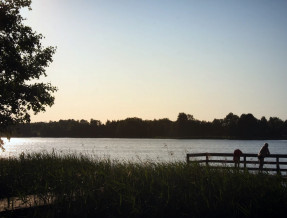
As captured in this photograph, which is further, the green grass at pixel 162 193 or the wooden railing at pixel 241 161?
the wooden railing at pixel 241 161

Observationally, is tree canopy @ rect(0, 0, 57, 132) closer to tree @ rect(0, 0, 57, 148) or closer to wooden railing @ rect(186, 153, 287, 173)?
tree @ rect(0, 0, 57, 148)

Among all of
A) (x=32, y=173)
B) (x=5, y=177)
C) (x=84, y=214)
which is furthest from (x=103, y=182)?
(x=5, y=177)

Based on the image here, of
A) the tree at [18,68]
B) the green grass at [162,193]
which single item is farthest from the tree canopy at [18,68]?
the green grass at [162,193]

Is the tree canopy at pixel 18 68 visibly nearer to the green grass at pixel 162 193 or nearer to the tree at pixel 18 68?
the tree at pixel 18 68

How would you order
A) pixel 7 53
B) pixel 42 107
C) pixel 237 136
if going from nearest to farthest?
pixel 7 53 → pixel 42 107 → pixel 237 136

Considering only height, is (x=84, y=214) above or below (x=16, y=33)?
below

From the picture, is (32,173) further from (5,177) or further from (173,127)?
(173,127)

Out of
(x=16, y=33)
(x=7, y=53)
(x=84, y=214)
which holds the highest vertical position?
(x=16, y=33)

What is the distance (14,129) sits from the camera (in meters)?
25.6

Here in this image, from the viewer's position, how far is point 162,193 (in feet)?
38.1

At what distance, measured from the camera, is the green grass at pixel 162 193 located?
10914 mm

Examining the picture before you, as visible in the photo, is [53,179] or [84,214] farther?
[53,179]

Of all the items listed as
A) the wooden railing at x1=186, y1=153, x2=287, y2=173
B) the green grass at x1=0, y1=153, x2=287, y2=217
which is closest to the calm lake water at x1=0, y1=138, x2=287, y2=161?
the wooden railing at x1=186, y1=153, x2=287, y2=173

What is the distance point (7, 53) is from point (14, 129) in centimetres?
541
